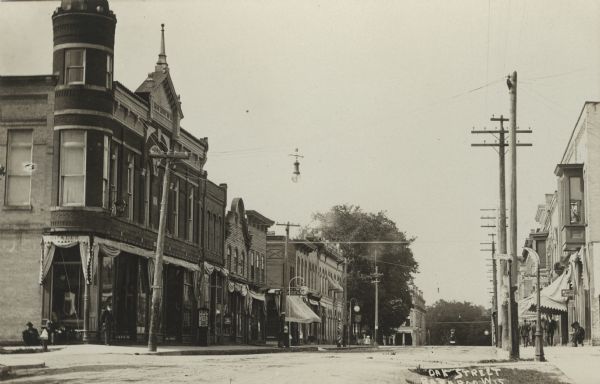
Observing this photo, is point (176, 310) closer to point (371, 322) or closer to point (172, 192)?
point (172, 192)

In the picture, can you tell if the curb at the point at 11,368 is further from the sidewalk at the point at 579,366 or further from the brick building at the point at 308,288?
the brick building at the point at 308,288

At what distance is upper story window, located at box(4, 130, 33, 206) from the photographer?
33375mm

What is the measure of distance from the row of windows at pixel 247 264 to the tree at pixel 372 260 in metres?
36.2

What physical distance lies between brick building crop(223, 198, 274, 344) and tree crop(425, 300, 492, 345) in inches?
4179

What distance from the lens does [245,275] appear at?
59.9 metres

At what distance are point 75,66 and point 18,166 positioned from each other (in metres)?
4.11

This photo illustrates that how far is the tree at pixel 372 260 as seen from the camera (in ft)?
332

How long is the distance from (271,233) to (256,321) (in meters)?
13.2

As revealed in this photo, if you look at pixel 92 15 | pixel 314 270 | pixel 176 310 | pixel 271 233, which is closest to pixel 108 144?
pixel 92 15

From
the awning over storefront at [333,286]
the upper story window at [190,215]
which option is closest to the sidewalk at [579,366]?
the upper story window at [190,215]

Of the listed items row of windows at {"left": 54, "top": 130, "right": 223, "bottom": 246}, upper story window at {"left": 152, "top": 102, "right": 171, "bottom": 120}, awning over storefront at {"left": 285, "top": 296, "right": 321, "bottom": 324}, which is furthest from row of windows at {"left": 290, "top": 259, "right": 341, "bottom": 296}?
upper story window at {"left": 152, "top": 102, "right": 171, "bottom": 120}

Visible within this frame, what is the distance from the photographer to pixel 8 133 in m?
33.3

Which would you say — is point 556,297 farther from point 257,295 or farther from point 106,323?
point 106,323

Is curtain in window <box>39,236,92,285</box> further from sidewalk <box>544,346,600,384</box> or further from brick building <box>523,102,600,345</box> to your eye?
brick building <box>523,102,600,345</box>
